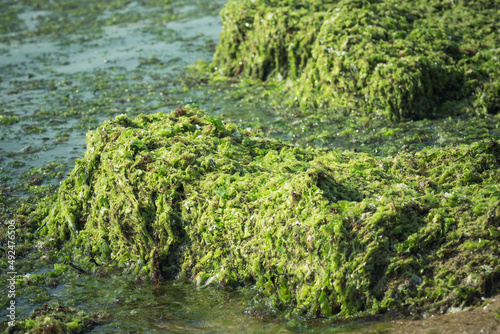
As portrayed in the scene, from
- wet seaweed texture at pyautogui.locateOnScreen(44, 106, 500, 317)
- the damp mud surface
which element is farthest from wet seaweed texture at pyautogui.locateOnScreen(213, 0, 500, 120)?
wet seaweed texture at pyautogui.locateOnScreen(44, 106, 500, 317)

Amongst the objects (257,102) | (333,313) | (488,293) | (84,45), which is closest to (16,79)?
(84,45)

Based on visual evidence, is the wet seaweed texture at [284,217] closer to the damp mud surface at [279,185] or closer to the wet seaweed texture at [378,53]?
the damp mud surface at [279,185]

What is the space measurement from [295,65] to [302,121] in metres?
1.74

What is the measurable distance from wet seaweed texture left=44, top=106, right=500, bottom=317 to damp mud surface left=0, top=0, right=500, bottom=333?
0.02m

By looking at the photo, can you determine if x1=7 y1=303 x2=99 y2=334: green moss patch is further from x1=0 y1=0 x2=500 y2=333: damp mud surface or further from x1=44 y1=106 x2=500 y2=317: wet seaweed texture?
x1=44 y1=106 x2=500 y2=317: wet seaweed texture

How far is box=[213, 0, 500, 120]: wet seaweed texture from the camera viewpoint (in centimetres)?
855

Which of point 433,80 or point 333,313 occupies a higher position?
point 433,80

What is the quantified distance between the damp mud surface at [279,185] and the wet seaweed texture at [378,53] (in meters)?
0.04

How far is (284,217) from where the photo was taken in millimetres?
4934

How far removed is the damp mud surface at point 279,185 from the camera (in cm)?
446

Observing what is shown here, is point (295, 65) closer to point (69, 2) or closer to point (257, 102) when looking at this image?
point (257, 102)

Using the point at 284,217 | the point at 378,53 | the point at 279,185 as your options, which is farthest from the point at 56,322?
the point at 378,53

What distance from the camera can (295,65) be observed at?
10.2 m

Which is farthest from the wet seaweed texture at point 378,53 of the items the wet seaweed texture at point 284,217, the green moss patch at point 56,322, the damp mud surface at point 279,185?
the green moss patch at point 56,322
